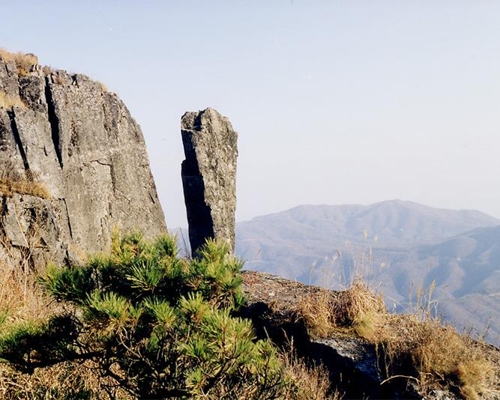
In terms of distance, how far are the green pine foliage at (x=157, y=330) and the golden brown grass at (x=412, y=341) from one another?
148 inches

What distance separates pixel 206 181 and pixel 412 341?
8952 mm

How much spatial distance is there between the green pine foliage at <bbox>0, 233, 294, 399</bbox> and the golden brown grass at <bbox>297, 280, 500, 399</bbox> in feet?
12.3

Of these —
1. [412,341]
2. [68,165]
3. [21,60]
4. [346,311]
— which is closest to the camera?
[412,341]

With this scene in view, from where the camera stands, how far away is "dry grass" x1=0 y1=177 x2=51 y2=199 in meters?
9.48

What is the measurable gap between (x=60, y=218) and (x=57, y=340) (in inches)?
322

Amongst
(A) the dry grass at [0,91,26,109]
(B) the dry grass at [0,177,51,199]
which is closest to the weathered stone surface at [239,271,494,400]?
(B) the dry grass at [0,177,51,199]

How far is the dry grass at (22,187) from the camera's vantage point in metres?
9.48

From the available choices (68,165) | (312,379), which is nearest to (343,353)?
(312,379)

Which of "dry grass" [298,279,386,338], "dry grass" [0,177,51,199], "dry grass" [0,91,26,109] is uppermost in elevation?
"dry grass" [0,91,26,109]

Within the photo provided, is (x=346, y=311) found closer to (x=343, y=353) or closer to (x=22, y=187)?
(x=343, y=353)

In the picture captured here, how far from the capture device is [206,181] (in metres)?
14.3

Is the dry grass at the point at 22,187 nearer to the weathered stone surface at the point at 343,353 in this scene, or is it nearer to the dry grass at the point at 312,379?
Result: the weathered stone surface at the point at 343,353

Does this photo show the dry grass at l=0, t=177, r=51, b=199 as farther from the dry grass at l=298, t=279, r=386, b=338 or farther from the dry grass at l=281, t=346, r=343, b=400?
the dry grass at l=281, t=346, r=343, b=400

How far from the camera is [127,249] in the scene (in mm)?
3631
